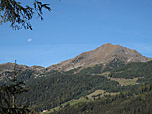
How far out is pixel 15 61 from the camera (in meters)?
13.5

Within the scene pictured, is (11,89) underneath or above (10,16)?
underneath

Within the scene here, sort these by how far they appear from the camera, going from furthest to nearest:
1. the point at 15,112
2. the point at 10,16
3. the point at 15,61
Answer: the point at 15,61, the point at 10,16, the point at 15,112

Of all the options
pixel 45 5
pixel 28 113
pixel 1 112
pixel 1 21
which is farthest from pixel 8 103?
pixel 45 5

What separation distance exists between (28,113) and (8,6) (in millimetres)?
5739

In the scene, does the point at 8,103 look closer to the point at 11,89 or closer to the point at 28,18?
the point at 11,89

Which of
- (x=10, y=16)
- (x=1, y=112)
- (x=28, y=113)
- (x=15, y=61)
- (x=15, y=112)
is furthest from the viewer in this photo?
(x=15, y=61)

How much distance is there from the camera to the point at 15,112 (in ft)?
31.3

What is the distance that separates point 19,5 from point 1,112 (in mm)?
4755

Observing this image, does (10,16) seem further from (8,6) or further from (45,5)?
(45,5)

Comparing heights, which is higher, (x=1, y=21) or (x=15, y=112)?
(x=1, y=21)

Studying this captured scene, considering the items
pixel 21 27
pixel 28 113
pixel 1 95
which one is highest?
pixel 21 27

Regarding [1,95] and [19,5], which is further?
[19,5]

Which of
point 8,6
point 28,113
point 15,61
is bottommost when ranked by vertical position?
point 28,113

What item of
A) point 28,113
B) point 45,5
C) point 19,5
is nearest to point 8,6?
point 19,5
